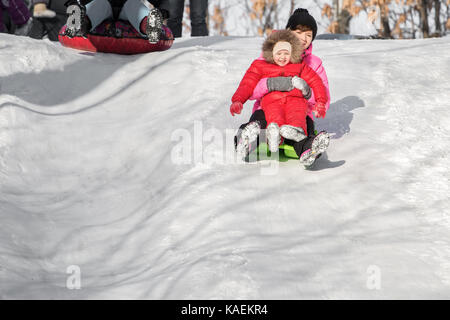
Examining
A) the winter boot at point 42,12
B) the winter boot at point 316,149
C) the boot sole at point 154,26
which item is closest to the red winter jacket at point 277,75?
the winter boot at point 316,149

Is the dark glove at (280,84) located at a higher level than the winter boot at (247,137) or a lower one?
higher

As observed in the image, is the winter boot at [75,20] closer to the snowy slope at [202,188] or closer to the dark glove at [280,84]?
the snowy slope at [202,188]

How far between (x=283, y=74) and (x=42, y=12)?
3627 mm

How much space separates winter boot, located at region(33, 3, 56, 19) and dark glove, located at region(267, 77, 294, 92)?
3.56 meters

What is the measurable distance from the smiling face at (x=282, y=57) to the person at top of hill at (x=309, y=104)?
0.32ft

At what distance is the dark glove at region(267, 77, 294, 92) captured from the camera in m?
3.30

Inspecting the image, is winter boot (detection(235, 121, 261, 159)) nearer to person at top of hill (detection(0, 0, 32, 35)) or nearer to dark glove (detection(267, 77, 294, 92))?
dark glove (detection(267, 77, 294, 92))

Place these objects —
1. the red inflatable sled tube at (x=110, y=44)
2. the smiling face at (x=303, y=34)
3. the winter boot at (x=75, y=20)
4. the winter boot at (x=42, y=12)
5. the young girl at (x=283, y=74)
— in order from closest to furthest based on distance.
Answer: the young girl at (x=283, y=74) → the smiling face at (x=303, y=34) → the winter boot at (x=75, y=20) → the red inflatable sled tube at (x=110, y=44) → the winter boot at (x=42, y=12)

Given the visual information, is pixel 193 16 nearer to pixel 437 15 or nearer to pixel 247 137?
pixel 247 137

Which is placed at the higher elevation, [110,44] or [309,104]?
[110,44]

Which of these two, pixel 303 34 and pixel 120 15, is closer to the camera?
pixel 303 34

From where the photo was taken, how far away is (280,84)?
3301 millimetres

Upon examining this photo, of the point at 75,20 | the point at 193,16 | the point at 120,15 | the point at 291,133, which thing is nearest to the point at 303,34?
the point at 291,133

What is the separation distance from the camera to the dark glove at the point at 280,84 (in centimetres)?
330
